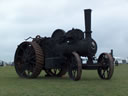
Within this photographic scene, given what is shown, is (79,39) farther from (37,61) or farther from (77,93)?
(77,93)

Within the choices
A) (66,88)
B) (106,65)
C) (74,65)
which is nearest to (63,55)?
(74,65)

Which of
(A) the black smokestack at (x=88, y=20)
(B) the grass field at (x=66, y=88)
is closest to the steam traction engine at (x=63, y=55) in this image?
(A) the black smokestack at (x=88, y=20)

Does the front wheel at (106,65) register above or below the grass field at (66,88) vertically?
above

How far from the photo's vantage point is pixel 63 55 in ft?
51.0

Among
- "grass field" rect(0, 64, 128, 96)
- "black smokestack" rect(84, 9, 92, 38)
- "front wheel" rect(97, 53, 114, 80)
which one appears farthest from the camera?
"black smokestack" rect(84, 9, 92, 38)

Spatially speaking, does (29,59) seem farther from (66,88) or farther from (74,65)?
(66,88)

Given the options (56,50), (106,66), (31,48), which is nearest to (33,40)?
(31,48)

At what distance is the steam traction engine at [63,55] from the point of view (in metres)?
14.3

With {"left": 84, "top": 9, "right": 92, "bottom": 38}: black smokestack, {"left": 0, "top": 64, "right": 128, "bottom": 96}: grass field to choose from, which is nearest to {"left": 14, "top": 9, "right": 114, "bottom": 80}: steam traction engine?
{"left": 84, "top": 9, "right": 92, "bottom": 38}: black smokestack

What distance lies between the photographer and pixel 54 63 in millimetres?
15773

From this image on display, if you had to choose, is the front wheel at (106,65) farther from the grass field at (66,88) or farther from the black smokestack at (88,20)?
the black smokestack at (88,20)

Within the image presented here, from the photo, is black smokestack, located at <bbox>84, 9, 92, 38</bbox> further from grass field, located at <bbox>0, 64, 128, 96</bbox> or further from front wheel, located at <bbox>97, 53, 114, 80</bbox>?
grass field, located at <bbox>0, 64, 128, 96</bbox>

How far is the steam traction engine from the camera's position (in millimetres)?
14305

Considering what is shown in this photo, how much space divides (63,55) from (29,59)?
7.40 ft
